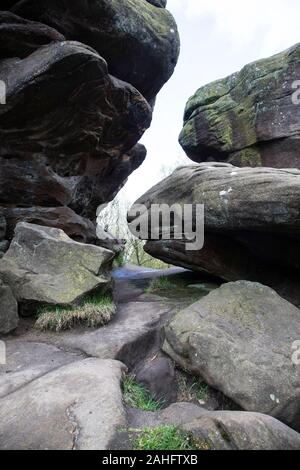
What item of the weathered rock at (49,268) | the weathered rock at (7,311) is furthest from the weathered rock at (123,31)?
the weathered rock at (7,311)

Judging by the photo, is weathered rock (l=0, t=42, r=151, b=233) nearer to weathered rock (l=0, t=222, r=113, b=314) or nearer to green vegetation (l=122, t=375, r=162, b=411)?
weathered rock (l=0, t=222, r=113, b=314)

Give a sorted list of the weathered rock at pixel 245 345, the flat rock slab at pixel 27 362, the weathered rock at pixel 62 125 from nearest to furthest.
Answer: the flat rock slab at pixel 27 362, the weathered rock at pixel 245 345, the weathered rock at pixel 62 125

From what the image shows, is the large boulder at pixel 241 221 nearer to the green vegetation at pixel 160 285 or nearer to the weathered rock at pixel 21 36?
the green vegetation at pixel 160 285

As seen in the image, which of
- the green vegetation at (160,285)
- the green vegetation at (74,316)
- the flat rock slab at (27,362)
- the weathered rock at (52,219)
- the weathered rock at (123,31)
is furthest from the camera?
the green vegetation at (160,285)

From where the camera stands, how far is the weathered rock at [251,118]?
11.1m

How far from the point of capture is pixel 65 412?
13.7 feet

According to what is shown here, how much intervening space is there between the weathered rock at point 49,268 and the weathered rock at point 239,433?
3.99 metres

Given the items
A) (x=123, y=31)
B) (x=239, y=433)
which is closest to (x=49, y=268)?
(x=239, y=433)

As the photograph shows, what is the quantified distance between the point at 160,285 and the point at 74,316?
3964 millimetres

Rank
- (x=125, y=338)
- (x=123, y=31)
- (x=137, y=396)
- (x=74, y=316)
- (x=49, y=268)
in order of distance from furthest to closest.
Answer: (x=123, y=31) → (x=49, y=268) → (x=74, y=316) → (x=125, y=338) → (x=137, y=396)

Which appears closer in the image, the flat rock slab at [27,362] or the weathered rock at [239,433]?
the weathered rock at [239,433]

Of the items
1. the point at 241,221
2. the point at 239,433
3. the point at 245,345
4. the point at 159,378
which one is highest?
the point at 241,221

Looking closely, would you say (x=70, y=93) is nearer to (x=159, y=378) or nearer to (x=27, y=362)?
(x=27, y=362)
